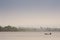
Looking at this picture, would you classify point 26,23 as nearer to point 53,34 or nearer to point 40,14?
point 40,14

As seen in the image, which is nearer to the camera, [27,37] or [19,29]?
[19,29]

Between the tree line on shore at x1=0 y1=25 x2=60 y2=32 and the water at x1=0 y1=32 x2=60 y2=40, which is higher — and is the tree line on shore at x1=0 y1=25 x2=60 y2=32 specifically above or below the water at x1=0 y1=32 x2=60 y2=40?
above

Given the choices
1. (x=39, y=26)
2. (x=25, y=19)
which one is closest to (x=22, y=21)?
(x=25, y=19)

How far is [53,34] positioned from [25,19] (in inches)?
21.2

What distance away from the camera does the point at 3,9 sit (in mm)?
3084

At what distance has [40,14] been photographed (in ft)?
9.97

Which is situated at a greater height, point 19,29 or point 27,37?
point 19,29

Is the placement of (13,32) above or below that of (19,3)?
below

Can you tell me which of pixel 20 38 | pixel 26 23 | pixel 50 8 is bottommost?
pixel 20 38

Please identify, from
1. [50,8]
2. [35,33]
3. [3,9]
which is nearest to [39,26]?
[35,33]

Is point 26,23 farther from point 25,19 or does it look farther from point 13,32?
point 13,32

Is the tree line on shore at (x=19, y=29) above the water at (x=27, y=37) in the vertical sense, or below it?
above

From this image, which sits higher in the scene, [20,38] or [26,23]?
[26,23]

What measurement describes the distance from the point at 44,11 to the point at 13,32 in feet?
2.00
